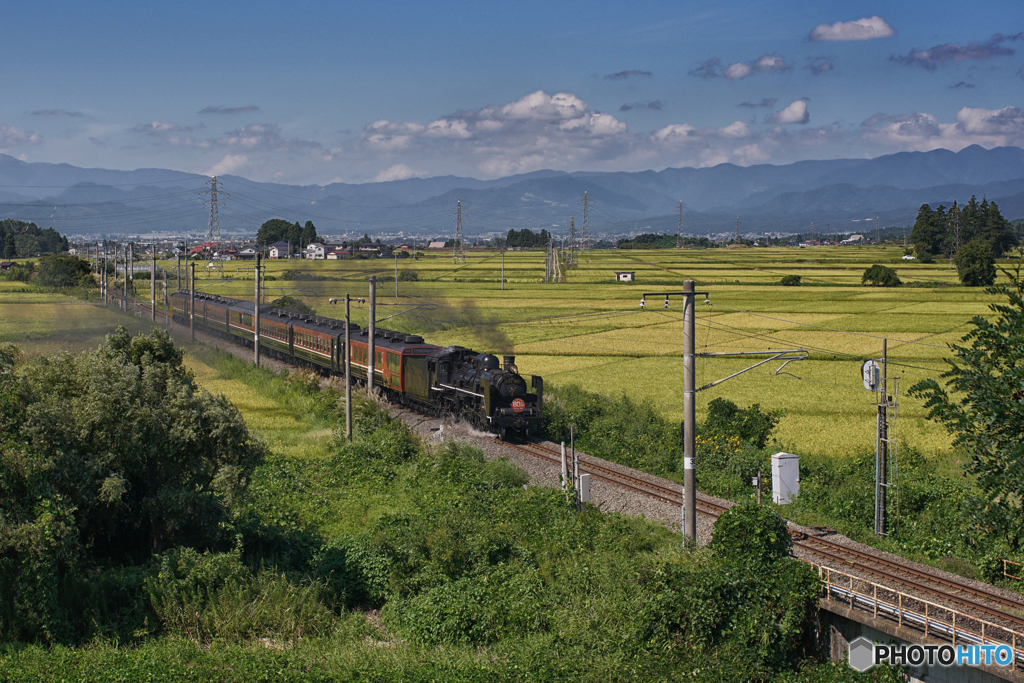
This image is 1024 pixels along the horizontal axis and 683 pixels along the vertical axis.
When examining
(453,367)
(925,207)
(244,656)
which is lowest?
(244,656)

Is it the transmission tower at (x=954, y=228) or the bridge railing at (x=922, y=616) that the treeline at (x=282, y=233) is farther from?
the bridge railing at (x=922, y=616)

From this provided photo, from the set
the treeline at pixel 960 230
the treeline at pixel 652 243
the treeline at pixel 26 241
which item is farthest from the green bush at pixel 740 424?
the treeline at pixel 652 243

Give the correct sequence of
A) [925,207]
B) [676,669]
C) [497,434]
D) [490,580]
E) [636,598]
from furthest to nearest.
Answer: [925,207] < [497,434] < [490,580] < [636,598] < [676,669]

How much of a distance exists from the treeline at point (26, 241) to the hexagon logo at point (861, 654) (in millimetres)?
143868

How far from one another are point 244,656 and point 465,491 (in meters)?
8.63

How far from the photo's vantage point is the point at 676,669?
43.9 ft

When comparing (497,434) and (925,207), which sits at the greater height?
(925,207)

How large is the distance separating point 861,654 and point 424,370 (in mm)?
20216

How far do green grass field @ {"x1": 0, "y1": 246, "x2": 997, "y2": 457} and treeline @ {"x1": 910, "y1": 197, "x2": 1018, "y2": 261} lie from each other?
7.84 m

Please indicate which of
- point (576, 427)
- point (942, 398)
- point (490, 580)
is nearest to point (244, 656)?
point (490, 580)

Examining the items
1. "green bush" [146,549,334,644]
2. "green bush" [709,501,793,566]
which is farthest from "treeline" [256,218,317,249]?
"green bush" [709,501,793,566]

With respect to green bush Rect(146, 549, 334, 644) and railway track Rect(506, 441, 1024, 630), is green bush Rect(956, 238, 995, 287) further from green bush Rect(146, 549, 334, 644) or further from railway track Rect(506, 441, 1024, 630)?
green bush Rect(146, 549, 334, 644)

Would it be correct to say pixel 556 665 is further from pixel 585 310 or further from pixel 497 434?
pixel 585 310

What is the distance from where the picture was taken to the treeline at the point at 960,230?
4151 inches
